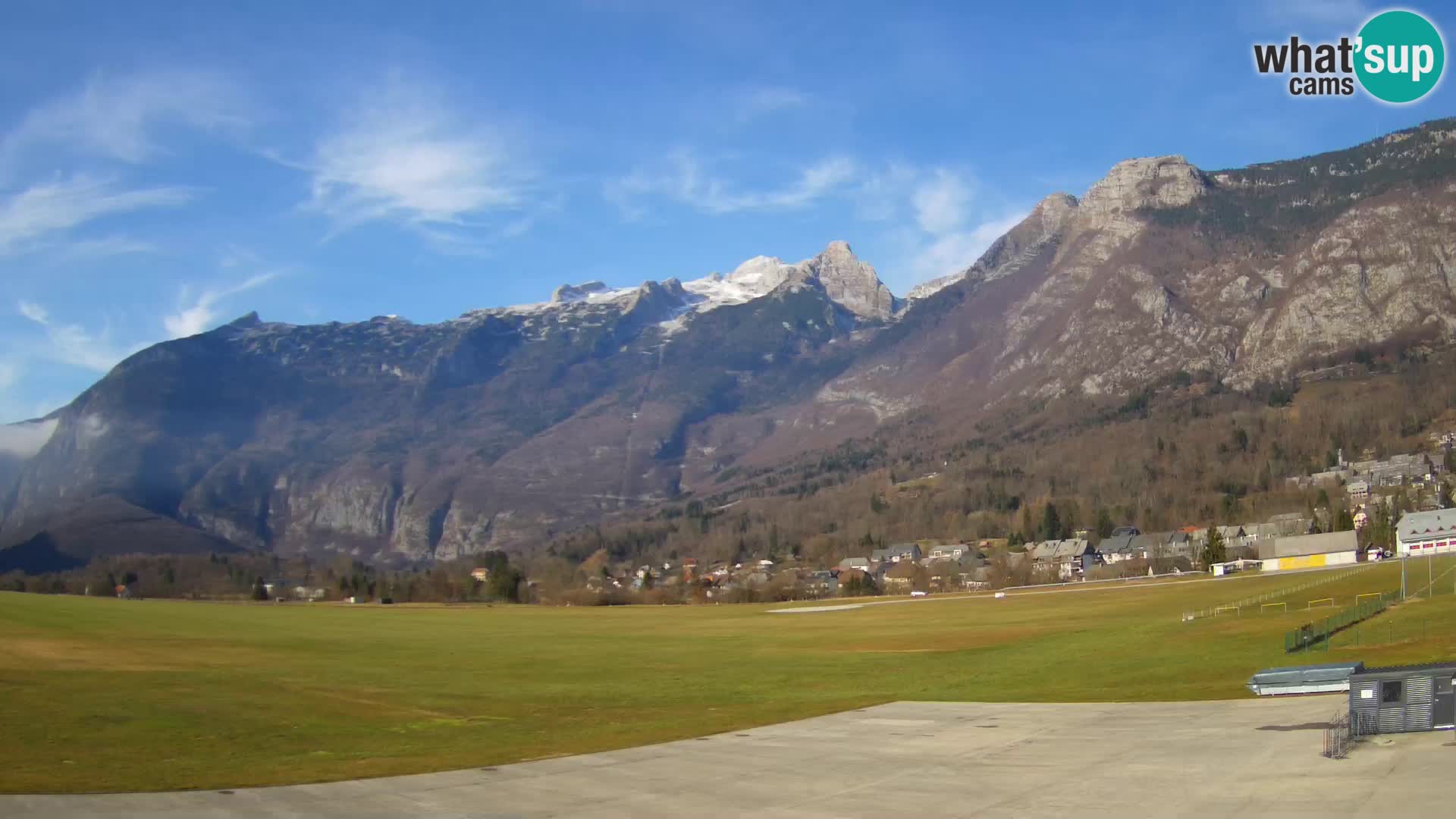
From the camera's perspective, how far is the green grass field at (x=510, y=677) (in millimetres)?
34219

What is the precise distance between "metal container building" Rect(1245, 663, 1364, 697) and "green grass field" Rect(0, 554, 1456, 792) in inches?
62.2

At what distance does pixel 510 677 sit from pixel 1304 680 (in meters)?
37.7

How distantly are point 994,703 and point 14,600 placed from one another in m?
94.1

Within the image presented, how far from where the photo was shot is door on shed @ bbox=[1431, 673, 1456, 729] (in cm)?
2859

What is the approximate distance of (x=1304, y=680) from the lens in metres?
37.7

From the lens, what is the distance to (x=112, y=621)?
88250 mm

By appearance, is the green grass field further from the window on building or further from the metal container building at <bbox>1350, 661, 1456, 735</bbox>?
the window on building

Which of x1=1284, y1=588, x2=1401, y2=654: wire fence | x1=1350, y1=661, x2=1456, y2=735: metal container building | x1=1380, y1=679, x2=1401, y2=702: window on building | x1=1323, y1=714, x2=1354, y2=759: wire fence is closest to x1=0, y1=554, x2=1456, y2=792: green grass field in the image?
x1=1284, y1=588, x2=1401, y2=654: wire fence

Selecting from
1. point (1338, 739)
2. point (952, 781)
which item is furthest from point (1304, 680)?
point (952, 781)

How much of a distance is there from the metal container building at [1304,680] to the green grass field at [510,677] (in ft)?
5.18

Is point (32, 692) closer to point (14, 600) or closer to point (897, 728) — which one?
point (897, 728)

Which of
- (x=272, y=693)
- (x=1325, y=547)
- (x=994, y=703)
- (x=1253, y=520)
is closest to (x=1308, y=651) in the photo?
(x=994, y=703)

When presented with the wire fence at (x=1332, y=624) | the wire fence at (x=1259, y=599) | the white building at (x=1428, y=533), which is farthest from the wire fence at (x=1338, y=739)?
the white building at (x=1428, y=533)

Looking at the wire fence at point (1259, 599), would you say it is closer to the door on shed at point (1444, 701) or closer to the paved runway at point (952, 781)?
the paved runway at point (952, 781)
